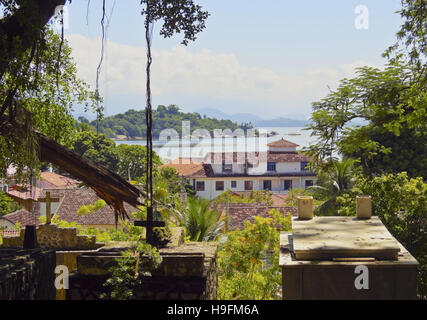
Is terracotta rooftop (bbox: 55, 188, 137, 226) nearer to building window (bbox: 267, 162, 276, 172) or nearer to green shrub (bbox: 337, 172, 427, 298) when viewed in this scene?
green shrub (bbox: 337, 172, 427, 298)

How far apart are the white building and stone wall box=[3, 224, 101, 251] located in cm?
5282

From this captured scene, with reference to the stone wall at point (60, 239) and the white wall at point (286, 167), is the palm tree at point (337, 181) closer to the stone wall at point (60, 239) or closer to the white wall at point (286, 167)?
the stone wall at point (60, 239)

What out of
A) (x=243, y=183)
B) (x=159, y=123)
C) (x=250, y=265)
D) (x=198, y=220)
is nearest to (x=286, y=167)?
(x=243, y=183)

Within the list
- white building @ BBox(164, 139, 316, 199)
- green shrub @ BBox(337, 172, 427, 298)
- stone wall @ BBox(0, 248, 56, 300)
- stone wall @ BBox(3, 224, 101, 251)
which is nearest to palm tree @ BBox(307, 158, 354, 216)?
green shrub @ BBox(337, 172, 427, 298)

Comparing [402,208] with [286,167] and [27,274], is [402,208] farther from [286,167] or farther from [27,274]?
[286,167]

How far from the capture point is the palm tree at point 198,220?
13.1m

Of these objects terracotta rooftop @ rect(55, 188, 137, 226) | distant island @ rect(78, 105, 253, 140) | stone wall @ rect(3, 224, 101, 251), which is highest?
distant island @ rect(78, 105, 253, 140)

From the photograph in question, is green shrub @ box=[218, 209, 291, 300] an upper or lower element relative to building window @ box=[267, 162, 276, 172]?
lower

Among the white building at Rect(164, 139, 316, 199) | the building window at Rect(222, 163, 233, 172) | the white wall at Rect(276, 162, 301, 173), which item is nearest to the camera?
the white building at Rect(164, 139, 316, 199)

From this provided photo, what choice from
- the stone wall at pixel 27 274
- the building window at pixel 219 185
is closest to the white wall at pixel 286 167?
the building window at pixel 219 185

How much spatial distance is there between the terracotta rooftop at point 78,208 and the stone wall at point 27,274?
954 inches

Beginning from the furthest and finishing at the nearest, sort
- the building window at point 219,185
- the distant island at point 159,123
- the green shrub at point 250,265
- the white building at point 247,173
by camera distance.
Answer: the distant island at point 159,123, the building window at point 219,185, the white building at point 247,173, the green shrub at point 250,265

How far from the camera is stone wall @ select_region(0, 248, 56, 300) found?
6180mm
